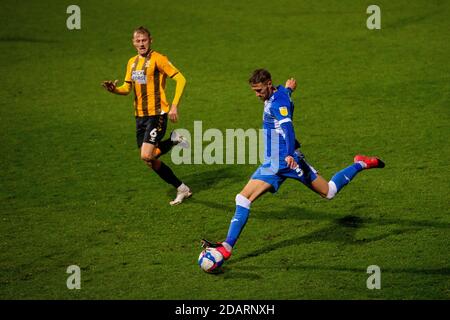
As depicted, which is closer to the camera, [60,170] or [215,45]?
[60,170]

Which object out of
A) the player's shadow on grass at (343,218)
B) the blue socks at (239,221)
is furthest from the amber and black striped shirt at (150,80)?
the blue socks at (239,221)

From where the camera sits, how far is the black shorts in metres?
9.89

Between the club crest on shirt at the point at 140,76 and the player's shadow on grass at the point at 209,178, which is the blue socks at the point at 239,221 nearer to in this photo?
the player's shadow on grass at the point at 209,178

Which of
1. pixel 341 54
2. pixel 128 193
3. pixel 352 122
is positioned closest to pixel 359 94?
pixel 352 122

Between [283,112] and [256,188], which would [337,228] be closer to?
[256,188]

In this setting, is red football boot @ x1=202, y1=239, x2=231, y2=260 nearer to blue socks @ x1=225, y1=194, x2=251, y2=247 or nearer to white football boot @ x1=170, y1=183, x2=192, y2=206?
blue socks @ x1=225, y1=194, x2=251, y2=247

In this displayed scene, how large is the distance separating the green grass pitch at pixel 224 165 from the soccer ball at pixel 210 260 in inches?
5.2

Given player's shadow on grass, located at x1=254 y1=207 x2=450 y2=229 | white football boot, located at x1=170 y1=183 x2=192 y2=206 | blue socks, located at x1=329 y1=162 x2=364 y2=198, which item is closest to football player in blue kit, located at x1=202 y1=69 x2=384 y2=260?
blue socks, located at x1=329 y1=162 x2=364 y2=198

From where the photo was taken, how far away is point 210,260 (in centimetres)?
770

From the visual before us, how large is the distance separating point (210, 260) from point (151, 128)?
2.83m

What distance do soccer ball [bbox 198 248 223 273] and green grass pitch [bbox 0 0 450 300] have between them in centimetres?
13

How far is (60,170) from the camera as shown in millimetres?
11359

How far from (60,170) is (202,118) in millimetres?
3251

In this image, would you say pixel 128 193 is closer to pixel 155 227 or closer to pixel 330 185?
pixel 155 227
